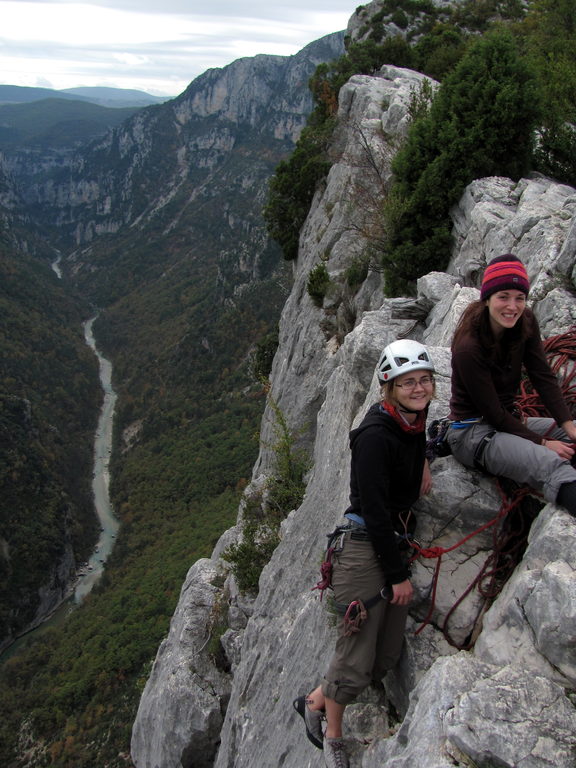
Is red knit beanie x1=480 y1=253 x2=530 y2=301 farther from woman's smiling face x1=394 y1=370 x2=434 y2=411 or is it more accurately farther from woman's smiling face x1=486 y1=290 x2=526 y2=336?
woman's smiling face x1=394 y1=370 x2=434 y2=411

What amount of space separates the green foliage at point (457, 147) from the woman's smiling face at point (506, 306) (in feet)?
29.6

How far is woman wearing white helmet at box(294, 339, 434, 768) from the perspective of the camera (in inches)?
172

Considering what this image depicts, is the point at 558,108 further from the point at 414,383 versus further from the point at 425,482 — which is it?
the point at 425,482

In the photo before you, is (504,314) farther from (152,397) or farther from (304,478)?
(152,397)

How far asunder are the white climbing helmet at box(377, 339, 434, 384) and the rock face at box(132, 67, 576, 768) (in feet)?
4.02

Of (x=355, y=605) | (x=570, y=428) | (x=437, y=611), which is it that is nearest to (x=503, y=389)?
(x=570, y=428)

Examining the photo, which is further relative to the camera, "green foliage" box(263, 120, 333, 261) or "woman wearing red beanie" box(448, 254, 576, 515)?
"green foliage" box(263, 120, 333, 261)

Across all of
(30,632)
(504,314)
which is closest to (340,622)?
(504,314)

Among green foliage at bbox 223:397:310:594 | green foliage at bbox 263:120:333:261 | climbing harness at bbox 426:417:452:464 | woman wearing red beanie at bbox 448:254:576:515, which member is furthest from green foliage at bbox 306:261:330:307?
woman wearing red beanie at bbox 448:254:576:515

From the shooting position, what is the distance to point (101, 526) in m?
78.9

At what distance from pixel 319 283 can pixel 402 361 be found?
1583 centimetres

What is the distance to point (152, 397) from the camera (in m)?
99.8

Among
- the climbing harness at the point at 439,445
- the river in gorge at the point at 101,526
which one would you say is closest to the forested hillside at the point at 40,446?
the river in gorge at the point at 101,526

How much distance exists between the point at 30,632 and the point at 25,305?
280ft
